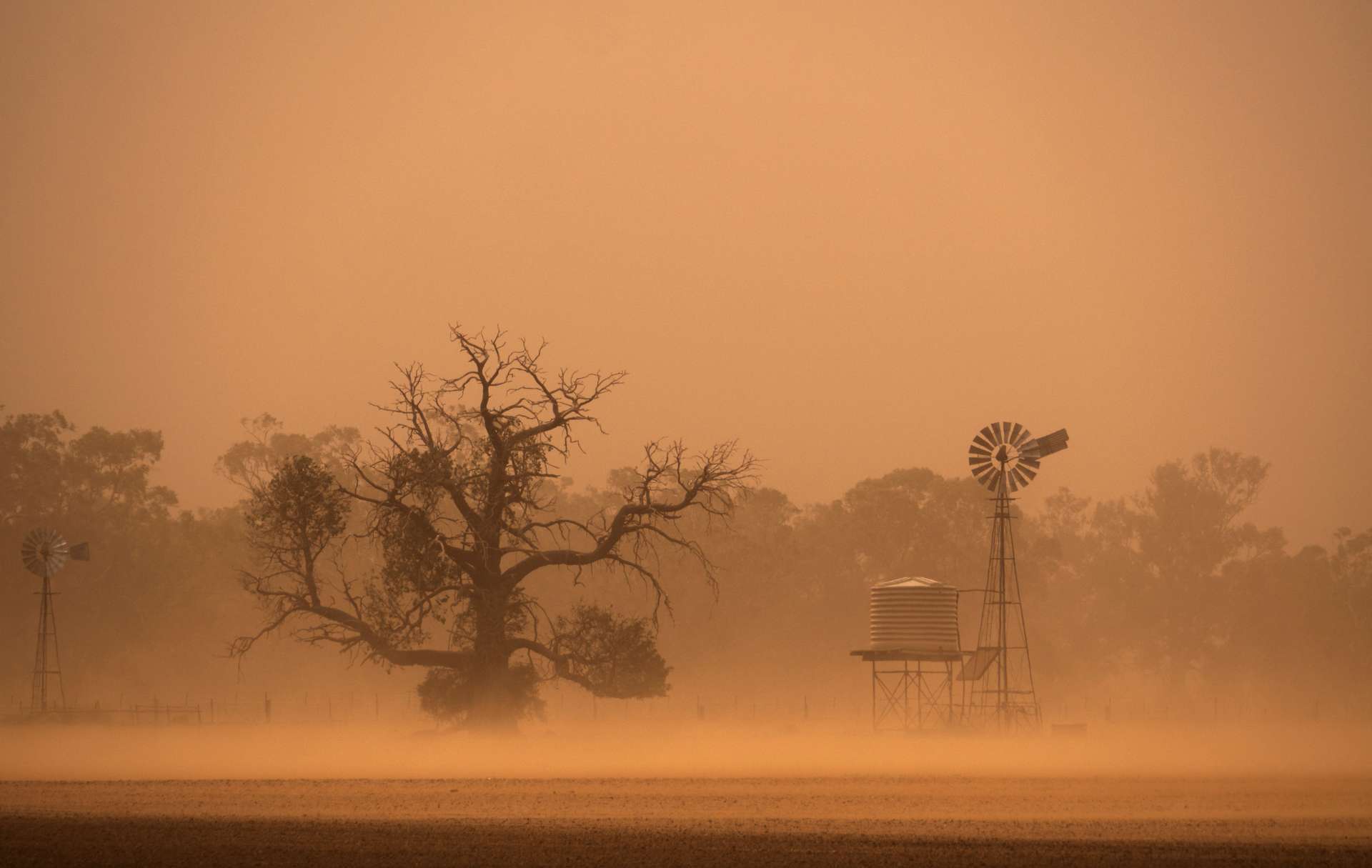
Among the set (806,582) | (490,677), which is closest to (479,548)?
(490,677)

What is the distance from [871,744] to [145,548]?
5913cm

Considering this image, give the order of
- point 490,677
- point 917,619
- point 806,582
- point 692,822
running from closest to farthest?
point 692,822, point 490,677, point 917,619, point 806,582

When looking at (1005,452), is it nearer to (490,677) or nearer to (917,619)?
(917,619)

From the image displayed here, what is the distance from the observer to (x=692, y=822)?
95.6ft

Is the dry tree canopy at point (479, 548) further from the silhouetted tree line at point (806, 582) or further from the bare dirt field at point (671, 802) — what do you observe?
the silhouetted tree line at point (806, 582)

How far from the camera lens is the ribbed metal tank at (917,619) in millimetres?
59688

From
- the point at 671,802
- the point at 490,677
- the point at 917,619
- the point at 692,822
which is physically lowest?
the point at 671,802

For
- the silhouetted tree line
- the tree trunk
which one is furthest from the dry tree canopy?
the silhouetted tree line

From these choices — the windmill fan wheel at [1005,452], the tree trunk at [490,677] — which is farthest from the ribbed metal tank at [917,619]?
the tree trunk at [490,677]

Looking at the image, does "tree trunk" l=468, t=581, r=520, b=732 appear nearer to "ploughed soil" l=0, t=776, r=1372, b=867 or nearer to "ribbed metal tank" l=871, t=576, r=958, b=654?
"ploughed soil" l=0, t=776, r=1372, b=867

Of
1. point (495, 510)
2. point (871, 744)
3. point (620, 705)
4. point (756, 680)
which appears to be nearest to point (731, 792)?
point (495, 510)

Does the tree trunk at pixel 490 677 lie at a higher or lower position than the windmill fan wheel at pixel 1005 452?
lower

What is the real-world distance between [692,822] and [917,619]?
3178cm

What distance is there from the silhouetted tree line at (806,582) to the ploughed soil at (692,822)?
54132mm
